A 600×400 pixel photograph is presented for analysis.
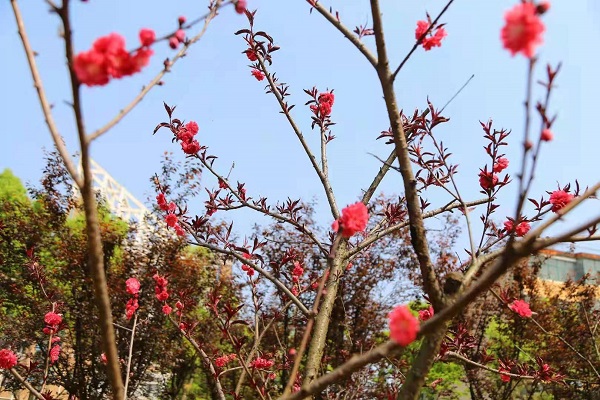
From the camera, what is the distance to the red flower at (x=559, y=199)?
2799 mm

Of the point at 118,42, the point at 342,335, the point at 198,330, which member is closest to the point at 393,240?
the point at 342,335

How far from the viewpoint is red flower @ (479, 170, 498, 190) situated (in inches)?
107

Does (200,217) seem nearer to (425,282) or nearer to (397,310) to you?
(425,282)

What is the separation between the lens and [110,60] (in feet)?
3.95

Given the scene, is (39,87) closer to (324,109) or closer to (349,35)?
(349,35)

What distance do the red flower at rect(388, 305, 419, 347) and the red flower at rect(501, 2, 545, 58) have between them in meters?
0.62

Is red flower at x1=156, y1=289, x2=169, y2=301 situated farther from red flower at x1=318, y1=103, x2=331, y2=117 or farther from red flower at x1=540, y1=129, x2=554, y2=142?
red flower at x1=540, y1=129, x2=554, y2=142

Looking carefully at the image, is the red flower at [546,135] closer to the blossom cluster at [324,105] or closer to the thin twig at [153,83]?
the thin twig at [153,83]

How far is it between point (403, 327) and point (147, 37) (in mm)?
918

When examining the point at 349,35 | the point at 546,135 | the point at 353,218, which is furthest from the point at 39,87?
the point at 349,35

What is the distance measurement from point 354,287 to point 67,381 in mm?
5648

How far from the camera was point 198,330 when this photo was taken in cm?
1109

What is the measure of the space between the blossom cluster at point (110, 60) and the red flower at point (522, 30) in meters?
0.82

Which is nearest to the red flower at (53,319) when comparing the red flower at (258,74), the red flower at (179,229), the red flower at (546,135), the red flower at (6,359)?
the red flower at (6,359)
